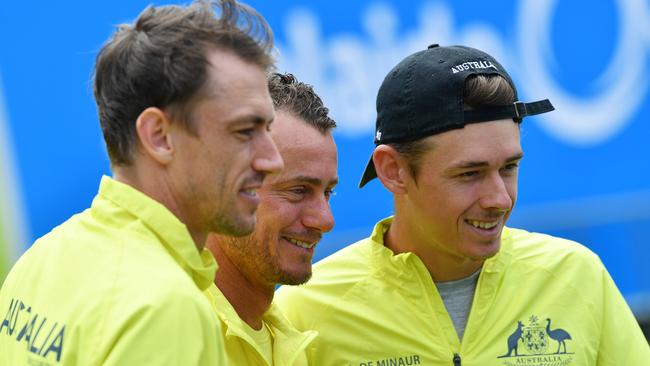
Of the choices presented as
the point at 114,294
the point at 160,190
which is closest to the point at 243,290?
the point at 160,190

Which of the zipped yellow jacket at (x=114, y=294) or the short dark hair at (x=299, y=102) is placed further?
the short dark hair at (x=299, y=102)

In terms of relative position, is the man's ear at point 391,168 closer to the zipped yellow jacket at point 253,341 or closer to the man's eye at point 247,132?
the zipped yellow jacket at point 253,341

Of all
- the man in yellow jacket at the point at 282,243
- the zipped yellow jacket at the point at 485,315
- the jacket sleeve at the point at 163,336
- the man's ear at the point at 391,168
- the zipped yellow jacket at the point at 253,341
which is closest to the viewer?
the jacket sleeve at the point at 163,336

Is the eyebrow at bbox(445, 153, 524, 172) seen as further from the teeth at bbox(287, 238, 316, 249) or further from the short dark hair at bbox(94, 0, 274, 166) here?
the short dark hair at bbox(94, 0, 274, 166)

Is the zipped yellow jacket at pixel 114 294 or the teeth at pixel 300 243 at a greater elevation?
the teeth at pixel 300 243

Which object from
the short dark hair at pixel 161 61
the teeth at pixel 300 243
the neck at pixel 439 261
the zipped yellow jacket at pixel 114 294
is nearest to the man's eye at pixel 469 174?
the neck at pixel 439 261

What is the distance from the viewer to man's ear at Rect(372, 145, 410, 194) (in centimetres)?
343

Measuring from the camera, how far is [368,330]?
326 centimetres

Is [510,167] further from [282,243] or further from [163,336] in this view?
[163,336]

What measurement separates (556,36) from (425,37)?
1077mm

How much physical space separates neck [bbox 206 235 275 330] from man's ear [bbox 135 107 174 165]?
85cm

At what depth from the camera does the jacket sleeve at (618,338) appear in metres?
3.23

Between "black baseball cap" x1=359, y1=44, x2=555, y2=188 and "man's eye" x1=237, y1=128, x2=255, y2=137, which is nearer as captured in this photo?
"man's eye" x1=237, y1=128, x2=255, y2=137

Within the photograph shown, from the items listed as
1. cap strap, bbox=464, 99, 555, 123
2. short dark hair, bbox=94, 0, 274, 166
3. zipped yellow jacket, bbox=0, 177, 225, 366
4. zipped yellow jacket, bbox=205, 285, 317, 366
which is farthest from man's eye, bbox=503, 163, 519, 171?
zipped yellow jacket, bbox=0, 177, 225, 366
